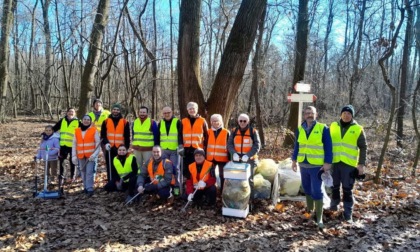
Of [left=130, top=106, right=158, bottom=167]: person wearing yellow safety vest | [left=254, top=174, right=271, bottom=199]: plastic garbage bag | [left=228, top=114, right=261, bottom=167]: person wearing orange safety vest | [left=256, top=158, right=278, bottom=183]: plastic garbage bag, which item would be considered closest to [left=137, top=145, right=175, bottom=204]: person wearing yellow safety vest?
[left=130, top=106, right=158, bottom=167]: person wearing yellow safety vest

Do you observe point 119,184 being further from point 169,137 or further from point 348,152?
point 348,152

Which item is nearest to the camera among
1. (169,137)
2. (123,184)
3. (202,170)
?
(202,170)

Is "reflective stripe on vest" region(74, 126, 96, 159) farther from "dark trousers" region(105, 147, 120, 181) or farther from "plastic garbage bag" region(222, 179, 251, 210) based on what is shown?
"plastic garbage bag" region(222, 179, 251, 210)

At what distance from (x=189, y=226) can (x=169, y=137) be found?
2058 millimetres

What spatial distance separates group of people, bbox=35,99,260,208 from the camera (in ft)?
21.0

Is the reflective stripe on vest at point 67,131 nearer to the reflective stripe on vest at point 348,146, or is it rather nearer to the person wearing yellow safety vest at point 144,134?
the person wearing yellow safety vest at point 144,134

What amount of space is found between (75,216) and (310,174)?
14.0 ft

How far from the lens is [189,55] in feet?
25.7

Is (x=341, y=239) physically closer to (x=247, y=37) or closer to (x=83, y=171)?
(x=247, y=37)

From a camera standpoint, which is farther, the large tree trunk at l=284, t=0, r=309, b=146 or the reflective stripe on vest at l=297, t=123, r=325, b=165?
the large tree trunk at l=284, t=0, r=309, b=146

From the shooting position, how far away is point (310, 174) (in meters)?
5.74

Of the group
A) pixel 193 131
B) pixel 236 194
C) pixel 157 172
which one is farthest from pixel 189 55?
pixel 236 194

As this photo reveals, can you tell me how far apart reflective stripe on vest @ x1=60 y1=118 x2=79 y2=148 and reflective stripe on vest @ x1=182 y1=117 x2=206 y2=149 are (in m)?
2.97

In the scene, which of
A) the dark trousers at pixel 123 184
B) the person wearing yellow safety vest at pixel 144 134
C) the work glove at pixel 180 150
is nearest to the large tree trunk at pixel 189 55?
the person wearing yellow safety vest at pixel 144 134
